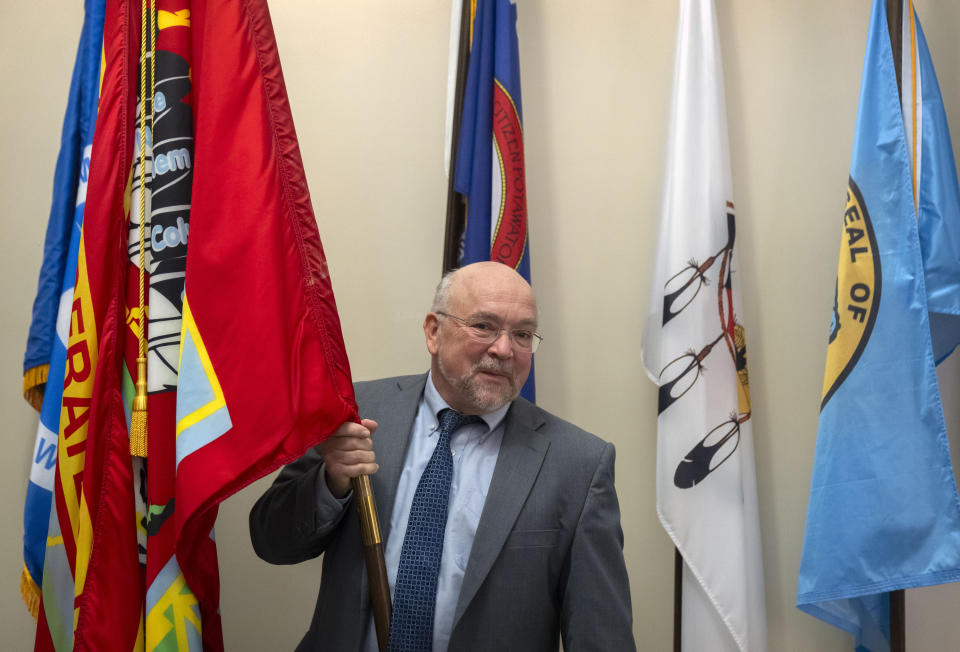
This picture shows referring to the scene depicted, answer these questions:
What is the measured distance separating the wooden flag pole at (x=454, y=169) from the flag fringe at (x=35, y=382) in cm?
108

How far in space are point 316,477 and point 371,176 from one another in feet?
4.22

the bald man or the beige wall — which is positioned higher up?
the beige wall

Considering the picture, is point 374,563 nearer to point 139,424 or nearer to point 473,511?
point 473,511

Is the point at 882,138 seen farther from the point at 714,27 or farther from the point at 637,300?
the point at 637,300

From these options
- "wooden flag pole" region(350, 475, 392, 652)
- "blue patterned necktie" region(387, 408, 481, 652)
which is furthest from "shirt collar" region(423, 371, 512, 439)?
"wooden flag pole" region(350, 475, 392, 652)

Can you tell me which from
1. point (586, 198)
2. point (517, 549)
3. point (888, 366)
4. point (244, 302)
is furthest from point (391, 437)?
point (888, 366)

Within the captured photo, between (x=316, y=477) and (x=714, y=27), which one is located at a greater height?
(x=714, y=27)

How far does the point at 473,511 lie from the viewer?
176cm

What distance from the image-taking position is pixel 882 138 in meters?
2.36

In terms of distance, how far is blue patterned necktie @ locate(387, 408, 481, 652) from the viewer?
64.6 inches

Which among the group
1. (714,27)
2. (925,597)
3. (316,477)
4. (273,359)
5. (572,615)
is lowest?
(925,597)

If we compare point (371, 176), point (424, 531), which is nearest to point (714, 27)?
point (371, 176)

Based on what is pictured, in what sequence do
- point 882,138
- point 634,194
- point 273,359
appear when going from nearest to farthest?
1. point 273,359
2. point 882,138
3. point 634,194

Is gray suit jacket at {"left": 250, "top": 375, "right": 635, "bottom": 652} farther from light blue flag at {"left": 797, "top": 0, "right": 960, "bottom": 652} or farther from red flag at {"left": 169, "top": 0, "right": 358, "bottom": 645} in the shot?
light blue flag at {"left": 797, "top": 0, "right": 960, "bottom": 652}
